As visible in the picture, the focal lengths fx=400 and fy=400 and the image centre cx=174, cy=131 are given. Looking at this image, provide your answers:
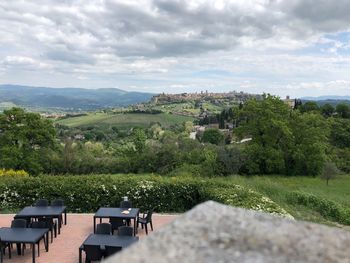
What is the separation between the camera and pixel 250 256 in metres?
2.05

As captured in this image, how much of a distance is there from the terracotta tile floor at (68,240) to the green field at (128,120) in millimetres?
79493

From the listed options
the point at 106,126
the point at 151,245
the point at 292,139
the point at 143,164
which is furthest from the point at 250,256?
the point at 106,126

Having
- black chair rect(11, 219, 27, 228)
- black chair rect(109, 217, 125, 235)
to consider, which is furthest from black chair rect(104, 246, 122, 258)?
black chair rect(109, 217, 125, 235)

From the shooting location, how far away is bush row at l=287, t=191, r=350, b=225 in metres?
15.6

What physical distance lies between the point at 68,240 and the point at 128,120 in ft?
298

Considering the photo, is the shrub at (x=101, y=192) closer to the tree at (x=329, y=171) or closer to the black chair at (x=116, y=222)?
the black chair at (x=116, y=222)

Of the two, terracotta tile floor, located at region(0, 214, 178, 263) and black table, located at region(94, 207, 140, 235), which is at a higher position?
black table, located at region(94, 207, 140, 235)

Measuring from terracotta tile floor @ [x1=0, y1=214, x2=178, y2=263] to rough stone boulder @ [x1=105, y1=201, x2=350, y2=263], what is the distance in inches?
291

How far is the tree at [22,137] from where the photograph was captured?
33.2 metres

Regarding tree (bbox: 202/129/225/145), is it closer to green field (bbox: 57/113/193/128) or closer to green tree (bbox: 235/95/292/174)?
green tree (bbox: 235/95/292/174)

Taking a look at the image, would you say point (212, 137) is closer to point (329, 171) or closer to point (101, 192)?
point (329, 171)

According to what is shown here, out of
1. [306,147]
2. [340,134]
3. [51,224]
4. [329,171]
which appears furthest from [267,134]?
[51,224]

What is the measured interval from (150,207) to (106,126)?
80284 millimetres

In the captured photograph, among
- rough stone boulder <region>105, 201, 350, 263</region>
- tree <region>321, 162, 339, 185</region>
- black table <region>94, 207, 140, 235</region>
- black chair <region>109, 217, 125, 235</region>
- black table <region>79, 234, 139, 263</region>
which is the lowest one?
tree <region>321, 162, 339, 185</region>
